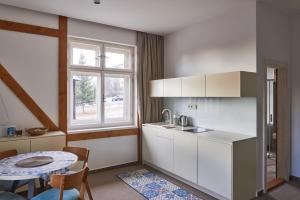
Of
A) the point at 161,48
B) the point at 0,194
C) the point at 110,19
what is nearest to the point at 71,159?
the point at 0,194

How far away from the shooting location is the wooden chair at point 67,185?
6.11 feet

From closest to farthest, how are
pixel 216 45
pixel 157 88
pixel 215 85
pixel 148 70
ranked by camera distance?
pixel 215 85 → pixel 216 45 → pixel 157 88 → pixel 148 70

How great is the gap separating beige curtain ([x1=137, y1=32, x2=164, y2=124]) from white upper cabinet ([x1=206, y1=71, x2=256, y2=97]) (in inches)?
65.6

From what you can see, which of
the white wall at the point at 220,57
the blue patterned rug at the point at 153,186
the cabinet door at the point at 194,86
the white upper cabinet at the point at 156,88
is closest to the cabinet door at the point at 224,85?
the cabinet door at the point at 194,86

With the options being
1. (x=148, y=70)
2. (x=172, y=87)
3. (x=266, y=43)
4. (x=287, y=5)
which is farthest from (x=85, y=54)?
(x=287, y=5)

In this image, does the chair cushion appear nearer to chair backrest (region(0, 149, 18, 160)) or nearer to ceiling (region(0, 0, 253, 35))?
chair backrest (region(0, 149, 18, 160))

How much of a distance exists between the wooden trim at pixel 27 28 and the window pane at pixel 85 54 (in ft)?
1.48

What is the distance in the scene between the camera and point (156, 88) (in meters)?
4.38

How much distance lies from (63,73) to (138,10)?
1667 mm

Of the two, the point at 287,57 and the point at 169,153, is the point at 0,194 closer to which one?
the point at 169,153

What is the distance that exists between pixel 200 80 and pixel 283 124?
5.54 feet

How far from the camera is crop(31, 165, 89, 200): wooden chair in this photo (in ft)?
6.11

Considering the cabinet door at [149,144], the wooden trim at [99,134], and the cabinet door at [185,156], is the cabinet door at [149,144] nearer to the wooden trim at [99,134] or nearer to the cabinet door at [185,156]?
the wooden trim at [99,134]

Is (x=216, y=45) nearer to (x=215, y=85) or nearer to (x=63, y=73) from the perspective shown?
(x=215, y=85)
